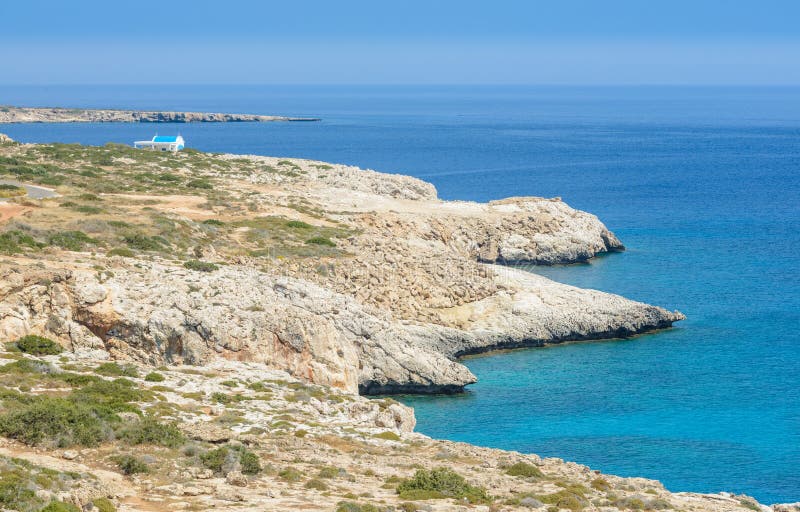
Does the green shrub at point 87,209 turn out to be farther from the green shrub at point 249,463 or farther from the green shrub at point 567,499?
the green shrub at point 567,499

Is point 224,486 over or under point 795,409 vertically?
over

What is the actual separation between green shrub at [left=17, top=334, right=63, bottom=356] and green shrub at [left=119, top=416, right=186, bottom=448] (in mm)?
10598

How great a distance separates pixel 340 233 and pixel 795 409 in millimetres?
28352

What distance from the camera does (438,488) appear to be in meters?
27.2

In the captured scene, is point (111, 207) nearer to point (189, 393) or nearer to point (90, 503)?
point (189, 393)

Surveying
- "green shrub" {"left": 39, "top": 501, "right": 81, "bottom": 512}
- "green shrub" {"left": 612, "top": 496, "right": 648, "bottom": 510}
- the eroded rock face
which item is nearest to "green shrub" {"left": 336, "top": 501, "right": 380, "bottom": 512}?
"green shrub" {"left": 39, "top": 501, "right": 81, "bottom": 512}

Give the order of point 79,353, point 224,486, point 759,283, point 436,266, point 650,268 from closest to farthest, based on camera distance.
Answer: point 224,486 → point 79,353 → point 436,266 → point 759,283 → point 650,268

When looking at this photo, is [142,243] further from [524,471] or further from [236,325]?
[524,471]

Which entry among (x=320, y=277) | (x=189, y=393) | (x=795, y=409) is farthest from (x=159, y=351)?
(x=795, y=409)

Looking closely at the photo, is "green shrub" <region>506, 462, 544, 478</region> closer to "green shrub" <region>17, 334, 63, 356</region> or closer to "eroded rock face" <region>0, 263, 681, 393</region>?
"eroded rock face" <region>0, 263, 681, 393</region>

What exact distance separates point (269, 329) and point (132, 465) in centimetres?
1802

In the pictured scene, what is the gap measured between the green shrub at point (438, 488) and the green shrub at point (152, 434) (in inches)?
253

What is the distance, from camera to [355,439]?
33156mm

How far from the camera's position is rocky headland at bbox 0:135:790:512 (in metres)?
27.6
